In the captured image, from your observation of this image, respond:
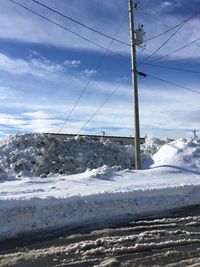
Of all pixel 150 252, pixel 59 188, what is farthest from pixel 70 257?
pixel 59 188

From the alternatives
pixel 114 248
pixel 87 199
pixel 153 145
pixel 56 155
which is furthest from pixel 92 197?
pixel 153 145

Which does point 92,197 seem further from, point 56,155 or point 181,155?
point 56,155

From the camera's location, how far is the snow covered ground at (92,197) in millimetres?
10781

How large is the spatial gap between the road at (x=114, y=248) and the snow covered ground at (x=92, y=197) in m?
1.13

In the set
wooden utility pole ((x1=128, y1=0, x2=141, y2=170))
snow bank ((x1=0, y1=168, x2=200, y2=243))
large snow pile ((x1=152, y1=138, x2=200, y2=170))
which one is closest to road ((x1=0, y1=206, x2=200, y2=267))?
snow bank ((x1=0, y1=168, x2=200, y2=243))

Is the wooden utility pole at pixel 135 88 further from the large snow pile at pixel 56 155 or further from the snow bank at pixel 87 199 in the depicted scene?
the large snow pile at pixel 56 155

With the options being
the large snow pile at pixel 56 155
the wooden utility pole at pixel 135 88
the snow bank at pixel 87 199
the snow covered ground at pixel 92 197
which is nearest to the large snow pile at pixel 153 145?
the large snow pile at pixel 56 155

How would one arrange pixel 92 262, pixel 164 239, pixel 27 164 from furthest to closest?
pixel 27 164
pixel 164 239
pixel 92 262

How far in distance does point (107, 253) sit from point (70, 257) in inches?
25.9

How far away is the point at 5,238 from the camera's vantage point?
31.7 feet

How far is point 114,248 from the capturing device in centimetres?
816

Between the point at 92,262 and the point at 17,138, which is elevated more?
the point at 17,138

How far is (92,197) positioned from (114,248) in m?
4.52

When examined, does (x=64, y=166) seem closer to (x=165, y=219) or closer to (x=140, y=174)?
(x=140, y=174)
